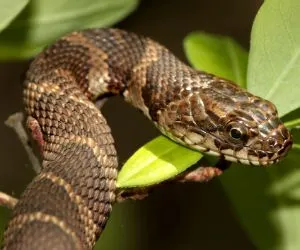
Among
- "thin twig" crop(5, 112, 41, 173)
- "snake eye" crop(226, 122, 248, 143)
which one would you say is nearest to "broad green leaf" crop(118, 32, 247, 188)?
"snake eye" crop(226, 122, 248, 143)

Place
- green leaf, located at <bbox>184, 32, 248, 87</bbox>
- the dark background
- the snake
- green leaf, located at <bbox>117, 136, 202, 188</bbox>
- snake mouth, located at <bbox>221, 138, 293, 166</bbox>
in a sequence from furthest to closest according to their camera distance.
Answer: the dark background
green leaf, located at <bbox>184, 32, 248, 87</bbox>
snake mouth, located at <bbox>221, 138, 293, 166</bbox>
the snake
green leaf, located at <bbox>117, 136, 202, 188</bbox>

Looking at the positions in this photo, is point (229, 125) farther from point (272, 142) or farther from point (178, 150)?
point (178, 150)

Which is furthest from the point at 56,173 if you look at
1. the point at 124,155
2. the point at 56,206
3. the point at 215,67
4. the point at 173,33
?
the point at 173,33

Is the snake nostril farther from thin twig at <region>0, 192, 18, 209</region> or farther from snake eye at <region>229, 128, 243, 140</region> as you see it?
thin twig at <region>0, 192, 18, 209</region>

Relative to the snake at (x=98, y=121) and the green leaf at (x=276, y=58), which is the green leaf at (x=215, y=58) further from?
the green leaf at (x=276, y=58)

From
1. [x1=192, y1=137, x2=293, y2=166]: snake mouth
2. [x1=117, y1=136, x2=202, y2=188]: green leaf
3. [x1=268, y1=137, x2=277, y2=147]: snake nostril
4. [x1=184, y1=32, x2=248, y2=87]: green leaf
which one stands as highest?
[x1=184, y1=32, x2=248, y2=87]: green leaf

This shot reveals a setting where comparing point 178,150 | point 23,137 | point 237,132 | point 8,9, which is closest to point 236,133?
point 237,132

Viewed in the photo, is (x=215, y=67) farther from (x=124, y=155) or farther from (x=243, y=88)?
(x=124, y=155)
